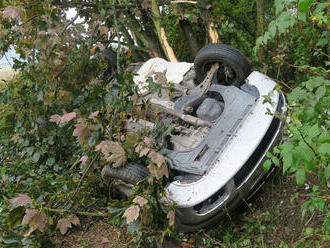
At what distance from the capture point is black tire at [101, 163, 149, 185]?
328 centimetres

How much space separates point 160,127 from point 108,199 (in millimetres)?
1289

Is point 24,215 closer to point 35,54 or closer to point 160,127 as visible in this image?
point 160,127

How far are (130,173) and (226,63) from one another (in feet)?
5.73

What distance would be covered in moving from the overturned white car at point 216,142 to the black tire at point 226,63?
1 centimetres

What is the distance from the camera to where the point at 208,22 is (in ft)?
18.3

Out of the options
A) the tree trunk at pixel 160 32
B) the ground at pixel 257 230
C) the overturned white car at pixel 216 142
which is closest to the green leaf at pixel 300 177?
the overturned white car at pixel 216 142

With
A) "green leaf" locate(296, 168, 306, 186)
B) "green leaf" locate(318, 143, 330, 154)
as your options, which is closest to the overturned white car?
"green leaf" locate(296, 168, 306, 186)

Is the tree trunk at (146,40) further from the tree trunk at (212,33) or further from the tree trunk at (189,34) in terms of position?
the tree trunk at (212,33)

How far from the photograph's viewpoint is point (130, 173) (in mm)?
3293

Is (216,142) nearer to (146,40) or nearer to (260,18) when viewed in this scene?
(260,18)

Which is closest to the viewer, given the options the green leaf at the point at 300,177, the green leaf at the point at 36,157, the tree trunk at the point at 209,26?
the green leaf at the point at 300,177

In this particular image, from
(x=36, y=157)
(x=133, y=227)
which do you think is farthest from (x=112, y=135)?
(x=36, y=157)

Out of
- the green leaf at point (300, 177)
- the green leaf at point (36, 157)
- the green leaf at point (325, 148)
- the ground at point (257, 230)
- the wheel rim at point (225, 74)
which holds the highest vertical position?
the green leaf at point (325, 148)

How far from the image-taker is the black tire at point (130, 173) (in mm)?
3279
